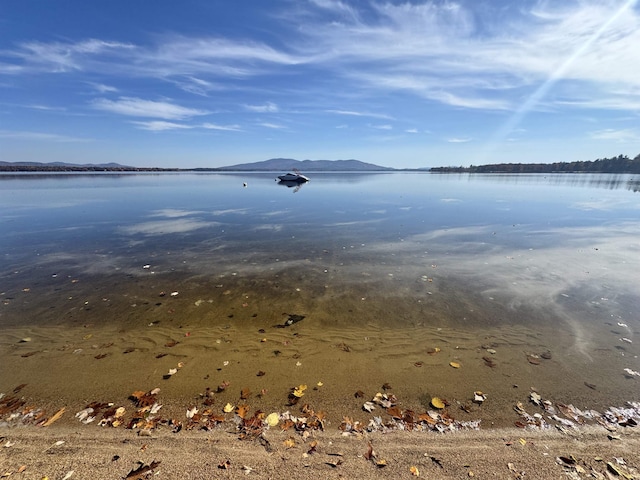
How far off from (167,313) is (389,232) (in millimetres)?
13847

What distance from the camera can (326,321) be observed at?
7984 millimetres

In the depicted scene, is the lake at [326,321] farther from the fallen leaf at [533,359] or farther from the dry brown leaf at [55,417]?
the dry brown leaf at [55,417]

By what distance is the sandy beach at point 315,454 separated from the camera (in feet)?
12.6

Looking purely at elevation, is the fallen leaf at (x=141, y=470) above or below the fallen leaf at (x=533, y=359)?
above

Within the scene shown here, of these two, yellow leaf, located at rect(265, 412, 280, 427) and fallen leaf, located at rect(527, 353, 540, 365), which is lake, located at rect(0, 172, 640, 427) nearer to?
fallen leaf, located at rect(527, 353, 540, 365)

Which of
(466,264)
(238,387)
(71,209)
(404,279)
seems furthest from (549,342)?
(71,209)

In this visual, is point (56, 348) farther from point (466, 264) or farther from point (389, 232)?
point (389, 232)

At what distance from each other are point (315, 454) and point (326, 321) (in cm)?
393

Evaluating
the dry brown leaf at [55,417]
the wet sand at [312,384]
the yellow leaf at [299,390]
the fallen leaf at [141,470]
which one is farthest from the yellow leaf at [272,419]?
the dry brown leaf at [55,417]

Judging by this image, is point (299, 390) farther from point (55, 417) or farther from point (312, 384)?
point (55, 417)

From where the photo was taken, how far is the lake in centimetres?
554

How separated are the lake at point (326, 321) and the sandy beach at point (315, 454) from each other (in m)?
0.56

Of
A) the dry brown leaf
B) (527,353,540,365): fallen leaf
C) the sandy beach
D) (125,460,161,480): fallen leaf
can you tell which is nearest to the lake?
(527,353,540,365): fallen leaf

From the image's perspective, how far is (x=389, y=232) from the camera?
18766 millimetres
